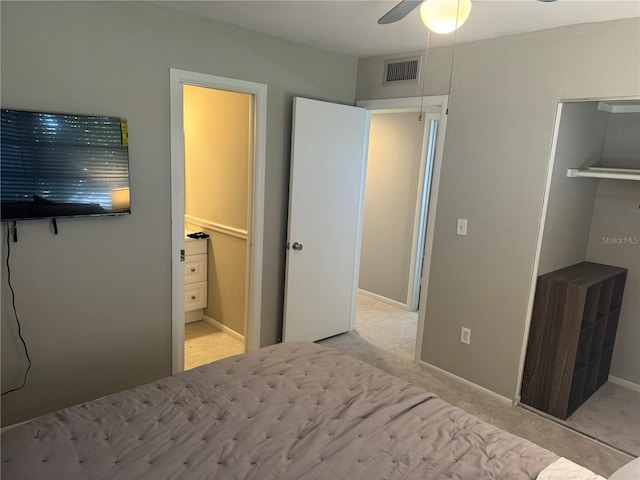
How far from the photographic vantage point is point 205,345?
3.67 meters

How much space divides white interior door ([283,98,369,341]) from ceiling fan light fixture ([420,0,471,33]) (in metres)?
1.45

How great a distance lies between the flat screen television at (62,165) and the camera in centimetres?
210

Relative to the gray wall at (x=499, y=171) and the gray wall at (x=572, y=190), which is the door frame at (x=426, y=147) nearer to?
the gray wall at (x=499, y=171)

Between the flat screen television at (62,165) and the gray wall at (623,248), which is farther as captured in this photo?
the gray wall at (623,248)

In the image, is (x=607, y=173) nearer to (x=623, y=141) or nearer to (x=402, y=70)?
(x=623, y=141)

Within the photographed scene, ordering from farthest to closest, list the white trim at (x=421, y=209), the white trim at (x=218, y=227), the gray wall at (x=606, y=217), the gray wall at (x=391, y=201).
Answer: the gray wall at (x=391, y=201) → the white trim at (x=421, y=209) → the white trim at (x=218, y=227) → the gray wall at (x=606, y=217)

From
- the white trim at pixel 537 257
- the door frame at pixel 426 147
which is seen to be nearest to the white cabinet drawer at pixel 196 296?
the door frame at pixel 426 147

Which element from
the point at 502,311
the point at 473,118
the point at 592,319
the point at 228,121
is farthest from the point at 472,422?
the point at 228,121

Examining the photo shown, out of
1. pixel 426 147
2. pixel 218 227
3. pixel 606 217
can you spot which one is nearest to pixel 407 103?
pixel 426 147

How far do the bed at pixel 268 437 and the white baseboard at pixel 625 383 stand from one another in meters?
2.23

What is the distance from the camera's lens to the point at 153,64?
8.40 feet

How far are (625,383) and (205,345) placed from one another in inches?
130

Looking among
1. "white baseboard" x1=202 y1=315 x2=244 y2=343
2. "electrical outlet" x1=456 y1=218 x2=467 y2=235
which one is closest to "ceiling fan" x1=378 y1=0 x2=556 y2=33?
"electrical outlet" x1=456 y1=218 x2=467 y2=235

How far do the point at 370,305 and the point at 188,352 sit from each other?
85.3 inches
